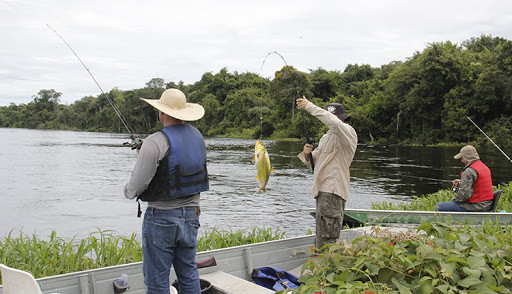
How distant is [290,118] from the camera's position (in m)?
56.3

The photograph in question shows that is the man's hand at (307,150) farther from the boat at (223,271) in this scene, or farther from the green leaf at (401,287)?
the green leaf at (401,287)

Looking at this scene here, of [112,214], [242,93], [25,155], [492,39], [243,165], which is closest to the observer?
[112,214]

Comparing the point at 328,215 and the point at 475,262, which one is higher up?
the point at 475,262

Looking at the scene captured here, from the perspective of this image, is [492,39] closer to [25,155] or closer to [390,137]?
[390,137]

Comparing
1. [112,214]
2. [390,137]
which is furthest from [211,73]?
[112,214]

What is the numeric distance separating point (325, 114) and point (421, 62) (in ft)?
127

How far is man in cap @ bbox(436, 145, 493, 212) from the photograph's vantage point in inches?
282

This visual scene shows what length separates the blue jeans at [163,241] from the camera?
3248mm

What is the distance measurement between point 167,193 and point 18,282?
1.13 meters

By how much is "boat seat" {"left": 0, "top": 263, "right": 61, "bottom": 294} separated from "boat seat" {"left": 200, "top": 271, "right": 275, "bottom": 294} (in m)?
1.87

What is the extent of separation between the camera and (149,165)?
3.19 metres

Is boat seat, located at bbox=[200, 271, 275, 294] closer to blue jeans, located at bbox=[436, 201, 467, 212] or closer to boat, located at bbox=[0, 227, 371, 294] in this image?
boat, located at bbox=[0, 227, 371, 294]

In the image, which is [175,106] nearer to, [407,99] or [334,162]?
[334,162]

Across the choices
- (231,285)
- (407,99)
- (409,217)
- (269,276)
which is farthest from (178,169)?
(407,99)
